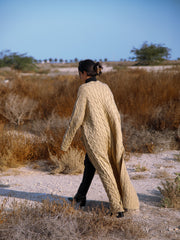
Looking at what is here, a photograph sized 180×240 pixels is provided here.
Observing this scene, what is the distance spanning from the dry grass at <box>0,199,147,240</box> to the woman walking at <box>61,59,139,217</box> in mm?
260

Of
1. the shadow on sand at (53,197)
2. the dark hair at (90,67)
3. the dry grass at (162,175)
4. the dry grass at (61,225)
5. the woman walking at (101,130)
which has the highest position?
the dark hair at (90,67)

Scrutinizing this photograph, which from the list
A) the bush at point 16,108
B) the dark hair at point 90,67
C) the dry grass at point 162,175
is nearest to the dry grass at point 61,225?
the dark hair at point 90,67

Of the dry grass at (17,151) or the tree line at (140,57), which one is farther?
the tree line at (140,57)

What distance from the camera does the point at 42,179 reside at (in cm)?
531

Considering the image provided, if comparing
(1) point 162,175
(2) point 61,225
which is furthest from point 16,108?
(2) point 61,225

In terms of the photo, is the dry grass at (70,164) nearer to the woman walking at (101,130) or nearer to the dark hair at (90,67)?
the woman walking at (101,130)

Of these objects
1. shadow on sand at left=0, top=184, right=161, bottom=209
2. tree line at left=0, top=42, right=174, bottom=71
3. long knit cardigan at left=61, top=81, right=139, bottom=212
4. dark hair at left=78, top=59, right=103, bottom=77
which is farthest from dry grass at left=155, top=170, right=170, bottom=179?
tree line at left=0, top=42, right=174, bottom=71

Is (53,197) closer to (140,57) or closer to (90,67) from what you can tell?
(90,67)

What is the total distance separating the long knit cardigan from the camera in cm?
322

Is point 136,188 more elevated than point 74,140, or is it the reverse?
point 74,140

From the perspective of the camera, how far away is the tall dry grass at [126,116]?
6.48m

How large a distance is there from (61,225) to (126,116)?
5.09 metres

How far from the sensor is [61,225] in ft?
9.48

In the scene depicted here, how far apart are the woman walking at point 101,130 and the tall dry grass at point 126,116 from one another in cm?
285
